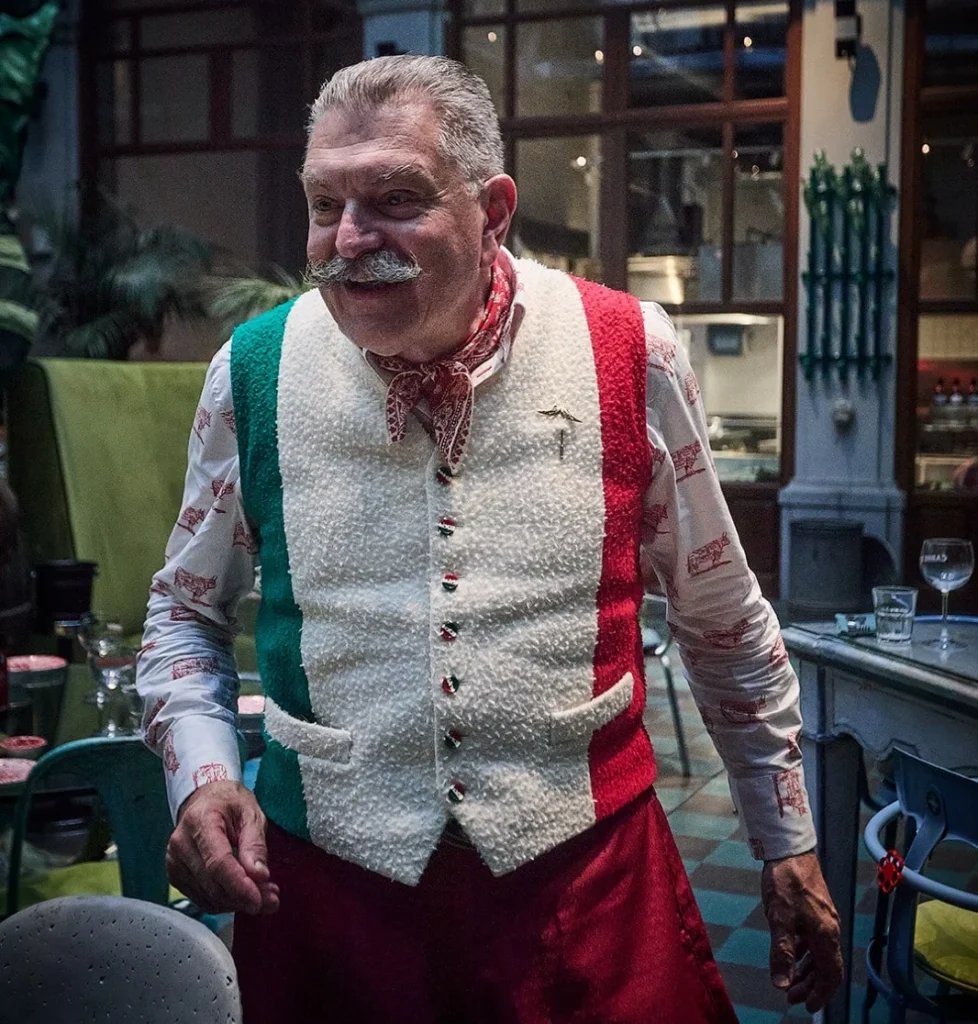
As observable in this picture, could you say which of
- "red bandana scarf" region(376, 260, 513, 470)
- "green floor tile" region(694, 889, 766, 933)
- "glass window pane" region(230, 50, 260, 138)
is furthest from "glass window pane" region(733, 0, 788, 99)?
"red bandana scarf" region(376, 260, 513, 470)

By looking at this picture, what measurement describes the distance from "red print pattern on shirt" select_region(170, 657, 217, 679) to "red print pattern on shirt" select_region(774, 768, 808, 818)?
583mm

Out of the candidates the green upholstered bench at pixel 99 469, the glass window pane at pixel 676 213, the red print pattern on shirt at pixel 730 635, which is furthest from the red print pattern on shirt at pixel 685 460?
the glass window pane at pixel 676 213

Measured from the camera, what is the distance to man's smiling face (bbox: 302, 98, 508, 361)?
4.17 ft

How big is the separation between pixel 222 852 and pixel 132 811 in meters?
1.25

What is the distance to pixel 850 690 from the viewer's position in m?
2.60

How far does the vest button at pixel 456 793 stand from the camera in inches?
50.4

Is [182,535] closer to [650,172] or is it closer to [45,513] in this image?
[45,513]

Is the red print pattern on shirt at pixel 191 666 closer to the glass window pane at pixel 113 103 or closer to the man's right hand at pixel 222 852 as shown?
the man's right hand at pixel 222 852

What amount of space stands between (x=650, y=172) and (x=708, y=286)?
0.85 metres

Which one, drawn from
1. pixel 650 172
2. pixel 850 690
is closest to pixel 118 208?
pixel 650 172

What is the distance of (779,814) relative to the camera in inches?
58.0

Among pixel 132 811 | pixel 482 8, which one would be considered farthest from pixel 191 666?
pixel 482 8

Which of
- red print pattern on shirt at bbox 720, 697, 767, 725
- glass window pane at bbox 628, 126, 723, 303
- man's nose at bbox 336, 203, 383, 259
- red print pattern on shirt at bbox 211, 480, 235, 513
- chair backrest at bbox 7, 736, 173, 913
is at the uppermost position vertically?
glass window pane at bbox 628, 126, 723, 303

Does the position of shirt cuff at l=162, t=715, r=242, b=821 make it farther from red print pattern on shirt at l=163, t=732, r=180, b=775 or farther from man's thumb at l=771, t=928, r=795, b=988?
man's thumb at l=771, t=928, r=795, b=988
